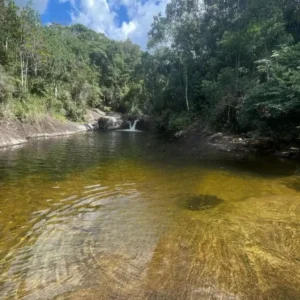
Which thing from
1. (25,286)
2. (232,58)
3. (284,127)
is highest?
(232,58)

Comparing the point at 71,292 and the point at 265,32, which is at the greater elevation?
the point at 265,32

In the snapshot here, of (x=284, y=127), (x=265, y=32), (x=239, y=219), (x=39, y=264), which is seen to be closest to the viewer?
(x=39, y=264)

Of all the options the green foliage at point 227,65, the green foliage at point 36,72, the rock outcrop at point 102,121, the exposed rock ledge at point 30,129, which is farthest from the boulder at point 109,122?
the green foliage at point 227,65

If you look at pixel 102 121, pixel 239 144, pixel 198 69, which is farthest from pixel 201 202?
pixel 102 121

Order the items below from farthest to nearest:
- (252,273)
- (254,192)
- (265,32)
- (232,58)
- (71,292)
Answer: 1. (232,58)
2. (265,32)
3. (254,192)
4. (252,273)
5. (71,292)

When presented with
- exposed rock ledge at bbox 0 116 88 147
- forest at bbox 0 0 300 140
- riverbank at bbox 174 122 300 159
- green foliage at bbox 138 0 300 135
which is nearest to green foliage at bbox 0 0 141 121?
forest at bbox 0 0 300 140

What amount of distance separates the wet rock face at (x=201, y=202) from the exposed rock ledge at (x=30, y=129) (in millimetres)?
15398

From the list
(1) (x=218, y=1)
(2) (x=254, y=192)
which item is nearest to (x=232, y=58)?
(1) (x=218, y=1)

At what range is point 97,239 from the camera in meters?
5.13

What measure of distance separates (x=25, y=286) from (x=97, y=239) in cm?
161

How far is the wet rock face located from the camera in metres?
6.89

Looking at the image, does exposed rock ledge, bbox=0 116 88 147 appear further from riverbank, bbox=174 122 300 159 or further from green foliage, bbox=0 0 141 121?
riverbank, bbox=174 122 300 159

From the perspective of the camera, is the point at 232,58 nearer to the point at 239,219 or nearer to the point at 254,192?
the point at 254,192

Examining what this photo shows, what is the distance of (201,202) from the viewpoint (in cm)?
728
